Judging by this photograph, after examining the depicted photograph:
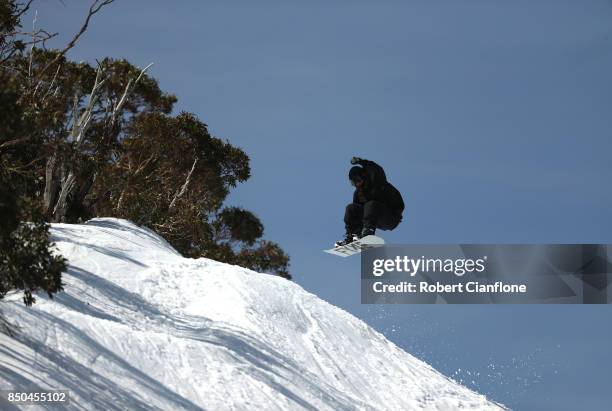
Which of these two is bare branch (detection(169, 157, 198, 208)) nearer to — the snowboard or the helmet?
the snowboard

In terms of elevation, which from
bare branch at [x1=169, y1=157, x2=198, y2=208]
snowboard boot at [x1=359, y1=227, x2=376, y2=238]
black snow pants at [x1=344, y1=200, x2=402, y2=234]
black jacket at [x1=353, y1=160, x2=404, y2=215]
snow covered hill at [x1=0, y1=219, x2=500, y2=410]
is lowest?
snow covered hill at [x1=0, y1=219, x2=500, y2=410]

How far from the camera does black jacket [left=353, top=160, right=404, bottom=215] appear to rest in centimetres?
1495

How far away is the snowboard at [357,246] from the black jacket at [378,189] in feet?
2.51

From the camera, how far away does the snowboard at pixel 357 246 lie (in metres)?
15.8

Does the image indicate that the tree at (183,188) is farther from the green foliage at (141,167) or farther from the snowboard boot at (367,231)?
the snowboard boot at (367,231)

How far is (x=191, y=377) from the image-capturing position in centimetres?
1659

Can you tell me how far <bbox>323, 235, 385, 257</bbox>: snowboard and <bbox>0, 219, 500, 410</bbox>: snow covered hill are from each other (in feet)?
9.08

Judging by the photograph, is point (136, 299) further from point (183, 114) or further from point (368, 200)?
point (183, 114)

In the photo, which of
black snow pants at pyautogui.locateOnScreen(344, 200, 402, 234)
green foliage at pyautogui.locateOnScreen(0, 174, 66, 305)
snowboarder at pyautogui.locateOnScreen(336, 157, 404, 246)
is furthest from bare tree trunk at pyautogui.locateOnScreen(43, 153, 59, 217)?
green foliage at pyautogui.locateOnScreen(0, 174, 66, 305)

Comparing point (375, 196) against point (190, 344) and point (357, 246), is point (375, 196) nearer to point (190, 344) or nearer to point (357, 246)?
point (357, 246)

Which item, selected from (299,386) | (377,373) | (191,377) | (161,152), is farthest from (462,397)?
(161,152)

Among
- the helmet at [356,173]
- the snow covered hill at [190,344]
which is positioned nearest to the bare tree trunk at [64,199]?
the snow covered hill at [190,344]

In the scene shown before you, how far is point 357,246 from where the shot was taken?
53.9 ft

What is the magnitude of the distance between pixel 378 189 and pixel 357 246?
1.75 metres
